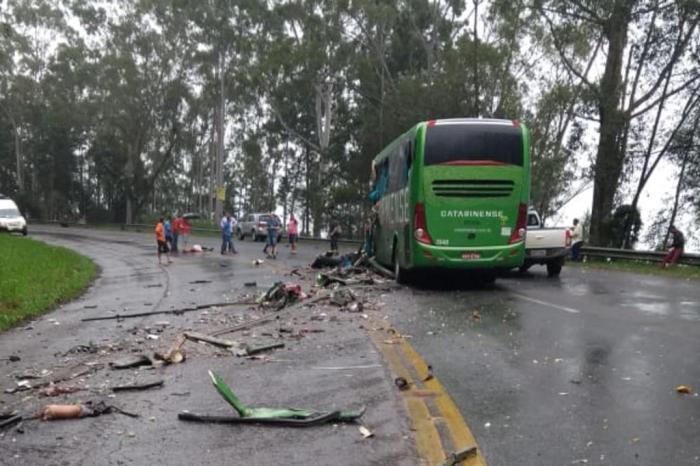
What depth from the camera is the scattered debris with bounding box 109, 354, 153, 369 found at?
7.55m

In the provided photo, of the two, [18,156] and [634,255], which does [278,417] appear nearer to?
[634,255]

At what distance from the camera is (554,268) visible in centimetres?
1992

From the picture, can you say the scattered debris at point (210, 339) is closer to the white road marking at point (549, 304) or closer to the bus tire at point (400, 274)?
the white road marking at point (549, 304)

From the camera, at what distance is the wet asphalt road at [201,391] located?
4.75m

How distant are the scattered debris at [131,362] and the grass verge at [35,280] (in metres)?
4.02

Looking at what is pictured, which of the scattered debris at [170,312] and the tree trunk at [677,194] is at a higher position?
the tree trunk at [677,194]

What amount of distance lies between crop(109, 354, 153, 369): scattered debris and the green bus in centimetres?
788

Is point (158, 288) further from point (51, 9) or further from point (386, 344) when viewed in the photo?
point (51, 9)

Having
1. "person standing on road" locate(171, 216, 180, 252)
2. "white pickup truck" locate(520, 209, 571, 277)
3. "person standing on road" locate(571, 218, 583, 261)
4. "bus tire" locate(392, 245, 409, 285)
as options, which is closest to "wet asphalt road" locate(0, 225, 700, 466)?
"bus tire" locate(392, 245, 409, 285)

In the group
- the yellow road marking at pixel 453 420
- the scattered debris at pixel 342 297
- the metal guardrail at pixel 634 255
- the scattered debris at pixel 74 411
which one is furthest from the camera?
the metal guardrail at pixel 634 255

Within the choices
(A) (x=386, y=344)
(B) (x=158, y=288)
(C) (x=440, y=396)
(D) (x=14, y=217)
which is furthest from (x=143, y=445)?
(D) (x=14, y=217)

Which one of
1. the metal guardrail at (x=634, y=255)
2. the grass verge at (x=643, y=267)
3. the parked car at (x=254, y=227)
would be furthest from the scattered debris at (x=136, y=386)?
the parked car at (x=254, y=227)

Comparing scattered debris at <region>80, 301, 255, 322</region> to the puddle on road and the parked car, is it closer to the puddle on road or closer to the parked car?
the puddle on road

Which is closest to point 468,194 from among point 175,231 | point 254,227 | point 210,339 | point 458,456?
point 210,339
